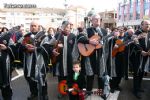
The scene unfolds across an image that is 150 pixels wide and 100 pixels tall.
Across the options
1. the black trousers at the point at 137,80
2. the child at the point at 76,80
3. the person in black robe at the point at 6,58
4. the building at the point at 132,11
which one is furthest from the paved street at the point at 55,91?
→ the building at the point at 132,11

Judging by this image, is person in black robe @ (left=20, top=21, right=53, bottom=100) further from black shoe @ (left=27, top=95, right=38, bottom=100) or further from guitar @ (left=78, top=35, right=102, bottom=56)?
guitar @ (left=78, top=35, right=102, bottom=56)

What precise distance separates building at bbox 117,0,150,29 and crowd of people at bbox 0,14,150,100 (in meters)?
59.2

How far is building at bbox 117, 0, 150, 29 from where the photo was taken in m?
68.2

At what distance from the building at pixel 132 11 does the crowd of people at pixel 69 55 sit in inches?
2329

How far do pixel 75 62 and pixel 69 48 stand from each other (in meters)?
0.34

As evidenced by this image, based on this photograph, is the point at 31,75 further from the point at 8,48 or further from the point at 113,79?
the point at 113,79

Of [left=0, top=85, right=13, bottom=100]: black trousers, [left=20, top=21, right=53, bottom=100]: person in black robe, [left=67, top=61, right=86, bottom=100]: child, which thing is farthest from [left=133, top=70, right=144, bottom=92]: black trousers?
[left=0, top=85, right=13, bottom=100]: black trousers

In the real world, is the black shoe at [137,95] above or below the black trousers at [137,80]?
below

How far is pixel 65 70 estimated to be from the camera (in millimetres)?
7098

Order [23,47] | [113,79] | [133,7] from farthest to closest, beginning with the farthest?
1. [133,7]
2. [113,79]
3. [23,47]

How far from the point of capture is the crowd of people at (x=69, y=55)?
6848mm

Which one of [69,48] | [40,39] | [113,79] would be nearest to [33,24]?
[40,39]

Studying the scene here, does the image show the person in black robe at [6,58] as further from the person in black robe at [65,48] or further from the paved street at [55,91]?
the person in black robe at [65,48]

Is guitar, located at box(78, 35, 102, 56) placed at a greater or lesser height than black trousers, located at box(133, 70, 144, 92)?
greater
